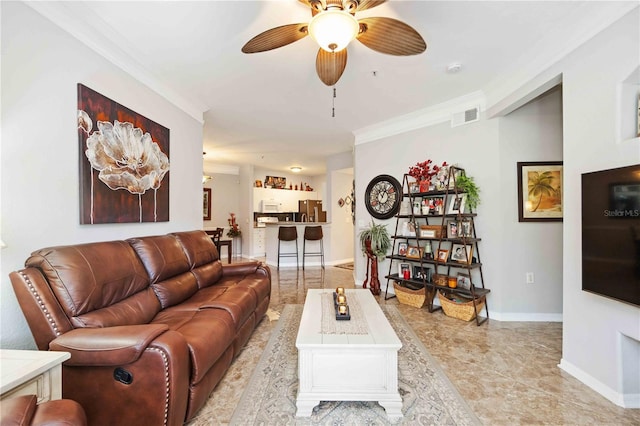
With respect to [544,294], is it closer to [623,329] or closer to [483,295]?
[483,295]

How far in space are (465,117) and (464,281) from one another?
→ 1968 mm

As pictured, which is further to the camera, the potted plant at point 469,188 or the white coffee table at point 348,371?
the potted plant at point 469,188

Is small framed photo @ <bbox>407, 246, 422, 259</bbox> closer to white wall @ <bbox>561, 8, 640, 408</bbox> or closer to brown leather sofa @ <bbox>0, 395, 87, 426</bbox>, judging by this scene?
white wall @ <bbox>561, 8, 640, 408</bbox>

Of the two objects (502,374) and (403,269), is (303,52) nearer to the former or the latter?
(403,269)

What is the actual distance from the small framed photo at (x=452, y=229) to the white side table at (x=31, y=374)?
3423mm

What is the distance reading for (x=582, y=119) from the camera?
197cm

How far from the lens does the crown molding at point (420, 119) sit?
3254mm

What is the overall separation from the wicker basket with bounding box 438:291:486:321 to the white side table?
10.8 feet

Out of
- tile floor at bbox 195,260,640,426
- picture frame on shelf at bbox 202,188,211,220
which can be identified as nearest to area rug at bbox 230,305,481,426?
tile floor at bbox 195,260,640,426

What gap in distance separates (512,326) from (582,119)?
2.11 m

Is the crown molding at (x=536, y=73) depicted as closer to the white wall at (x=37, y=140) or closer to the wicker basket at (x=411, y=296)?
the wicker basket at (x=411, y=296)

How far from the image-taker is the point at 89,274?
1648mm

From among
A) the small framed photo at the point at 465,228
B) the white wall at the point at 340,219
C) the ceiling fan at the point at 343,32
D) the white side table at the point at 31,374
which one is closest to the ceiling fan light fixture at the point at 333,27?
the ceiling fan at the point at 343,32

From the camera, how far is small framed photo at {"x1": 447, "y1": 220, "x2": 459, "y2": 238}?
10.8 feet
